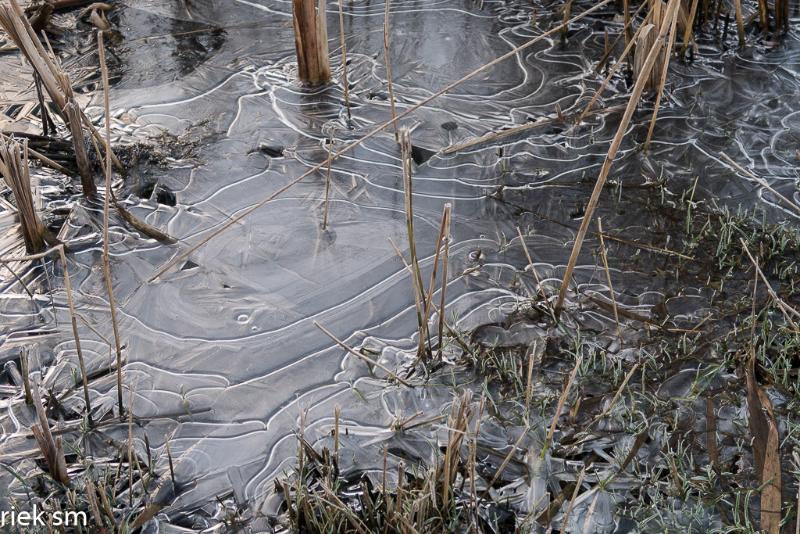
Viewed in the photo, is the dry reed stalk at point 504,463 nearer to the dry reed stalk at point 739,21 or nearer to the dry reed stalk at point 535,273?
the dry reed stalk at point 535,273

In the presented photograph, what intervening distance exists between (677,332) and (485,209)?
0.92 meters

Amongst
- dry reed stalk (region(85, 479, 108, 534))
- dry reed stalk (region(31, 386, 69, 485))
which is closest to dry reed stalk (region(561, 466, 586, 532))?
dry reed stalk (region(85, 479, 108, 534))

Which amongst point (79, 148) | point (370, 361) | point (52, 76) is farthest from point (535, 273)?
point (52, 76)

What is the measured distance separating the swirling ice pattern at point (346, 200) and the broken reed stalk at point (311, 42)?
0.29ft

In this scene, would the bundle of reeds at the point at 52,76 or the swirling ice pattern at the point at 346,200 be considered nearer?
the swirling ice pattern at the point at 346,200

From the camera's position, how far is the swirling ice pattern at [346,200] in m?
2.40

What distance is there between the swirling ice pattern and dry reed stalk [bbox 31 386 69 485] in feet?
0.65

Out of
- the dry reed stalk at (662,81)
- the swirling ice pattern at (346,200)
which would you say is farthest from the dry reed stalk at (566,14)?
the dry reed stalk at (662,81)

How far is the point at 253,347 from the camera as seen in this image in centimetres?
257

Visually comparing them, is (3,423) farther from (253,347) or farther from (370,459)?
(370,459)

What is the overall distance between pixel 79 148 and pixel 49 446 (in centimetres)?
138

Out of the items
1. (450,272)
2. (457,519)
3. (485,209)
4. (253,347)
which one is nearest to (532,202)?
(485,209)

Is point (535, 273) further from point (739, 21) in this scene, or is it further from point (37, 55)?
point (739, 21)

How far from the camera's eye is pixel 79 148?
9.86ft
